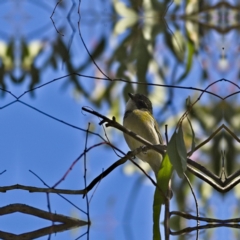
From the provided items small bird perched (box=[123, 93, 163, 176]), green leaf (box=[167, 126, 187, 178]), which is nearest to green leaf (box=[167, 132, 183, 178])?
green leaf (box=[167, 126, 187, 178])

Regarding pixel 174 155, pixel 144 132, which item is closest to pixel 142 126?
pixel 144 132

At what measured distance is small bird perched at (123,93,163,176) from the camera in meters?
3.28

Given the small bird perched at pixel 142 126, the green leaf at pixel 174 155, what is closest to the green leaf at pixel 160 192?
the green leaf at pixel 174 155

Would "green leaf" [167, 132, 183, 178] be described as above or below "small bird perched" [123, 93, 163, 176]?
below

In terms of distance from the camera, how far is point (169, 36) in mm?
4383

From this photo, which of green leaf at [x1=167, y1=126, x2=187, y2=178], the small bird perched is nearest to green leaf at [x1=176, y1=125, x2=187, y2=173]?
green leaf at [x1=167, y1=126, x2=187, y2=178]

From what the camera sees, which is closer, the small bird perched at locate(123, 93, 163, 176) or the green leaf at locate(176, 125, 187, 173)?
the green leaf at locate(176, 125, 187, 173)

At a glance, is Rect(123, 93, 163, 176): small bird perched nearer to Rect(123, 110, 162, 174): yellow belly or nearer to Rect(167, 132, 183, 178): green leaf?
Rect(123, 110, 162, 174): yellow belly

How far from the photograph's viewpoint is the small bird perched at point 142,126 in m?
3.28

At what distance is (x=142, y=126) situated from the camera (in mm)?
3389

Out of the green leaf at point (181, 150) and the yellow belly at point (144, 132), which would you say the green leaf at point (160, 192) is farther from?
the yellow belly at point (144, 132)

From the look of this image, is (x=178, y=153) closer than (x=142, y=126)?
Yes

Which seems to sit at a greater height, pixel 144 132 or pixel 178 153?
pixel 144 132

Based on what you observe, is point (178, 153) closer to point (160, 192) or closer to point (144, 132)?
point (160, 192)
